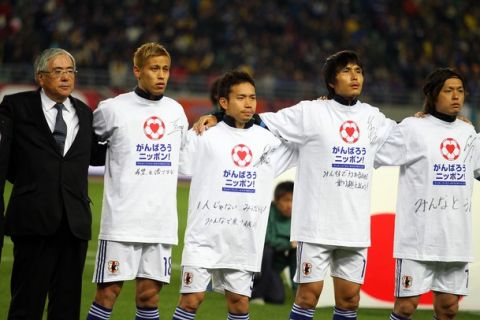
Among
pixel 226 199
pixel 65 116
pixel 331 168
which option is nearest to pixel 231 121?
pixel 226 199

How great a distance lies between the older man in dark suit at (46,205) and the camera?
570 cm

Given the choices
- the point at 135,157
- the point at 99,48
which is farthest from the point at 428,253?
the point at 99,48

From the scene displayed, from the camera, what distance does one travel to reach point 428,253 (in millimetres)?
6656

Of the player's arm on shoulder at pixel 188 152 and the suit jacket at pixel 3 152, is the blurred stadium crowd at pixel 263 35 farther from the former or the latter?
the suit jacket at pixel 3 152

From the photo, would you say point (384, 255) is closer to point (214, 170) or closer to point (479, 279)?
point (479, 279)

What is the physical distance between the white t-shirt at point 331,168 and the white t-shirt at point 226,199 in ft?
0.83

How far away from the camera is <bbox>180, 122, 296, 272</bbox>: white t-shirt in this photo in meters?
6.31

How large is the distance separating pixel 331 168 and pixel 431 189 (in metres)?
0.68

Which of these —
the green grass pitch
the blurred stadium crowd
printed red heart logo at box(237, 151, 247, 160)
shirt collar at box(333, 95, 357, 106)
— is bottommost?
the green grass pitch

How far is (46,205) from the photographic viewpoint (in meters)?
5.70

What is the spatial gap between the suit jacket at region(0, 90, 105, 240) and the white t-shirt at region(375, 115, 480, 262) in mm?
2100

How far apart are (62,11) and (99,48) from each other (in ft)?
4.99
